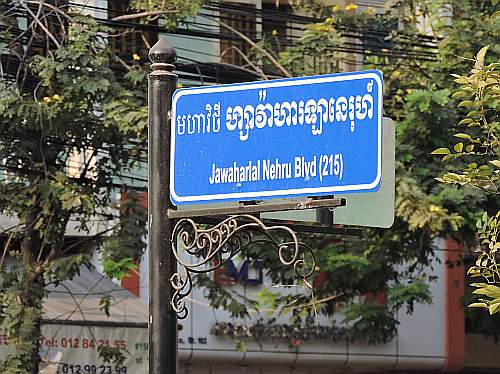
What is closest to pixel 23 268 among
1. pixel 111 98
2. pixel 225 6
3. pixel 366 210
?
pixel 111 98

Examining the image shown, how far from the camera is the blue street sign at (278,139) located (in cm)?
493

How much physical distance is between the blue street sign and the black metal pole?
0.28 feet

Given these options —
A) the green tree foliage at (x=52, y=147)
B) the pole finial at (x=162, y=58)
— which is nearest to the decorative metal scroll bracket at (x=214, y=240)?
the pole finial at (x=162, y=58)

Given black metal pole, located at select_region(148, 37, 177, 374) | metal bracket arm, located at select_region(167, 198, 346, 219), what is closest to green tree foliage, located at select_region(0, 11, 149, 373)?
black metal pole, located at select_region(148, 37, 177, 374)

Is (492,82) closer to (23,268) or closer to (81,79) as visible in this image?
(81,79)

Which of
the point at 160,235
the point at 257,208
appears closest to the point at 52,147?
the point at 160,235

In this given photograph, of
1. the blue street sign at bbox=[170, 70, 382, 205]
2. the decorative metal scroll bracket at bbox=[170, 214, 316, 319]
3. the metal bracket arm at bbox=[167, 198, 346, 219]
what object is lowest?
the decorative metal scroll bracket at bbox=[170, 214, 316, 319]

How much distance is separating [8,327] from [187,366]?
235 inches

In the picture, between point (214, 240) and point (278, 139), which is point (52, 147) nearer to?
point (214, 240)

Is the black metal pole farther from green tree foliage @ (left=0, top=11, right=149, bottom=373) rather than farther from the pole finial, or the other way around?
green tree foliage @ (left=0, top=11, right=149, bottom=373)

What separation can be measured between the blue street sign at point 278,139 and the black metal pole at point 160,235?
84 mm

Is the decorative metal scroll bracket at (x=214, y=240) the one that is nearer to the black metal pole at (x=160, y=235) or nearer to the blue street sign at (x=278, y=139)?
the black metal pole at (x=160, y=235)

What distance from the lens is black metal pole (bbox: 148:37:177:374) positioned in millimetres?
5391

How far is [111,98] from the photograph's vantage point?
11906 mm
